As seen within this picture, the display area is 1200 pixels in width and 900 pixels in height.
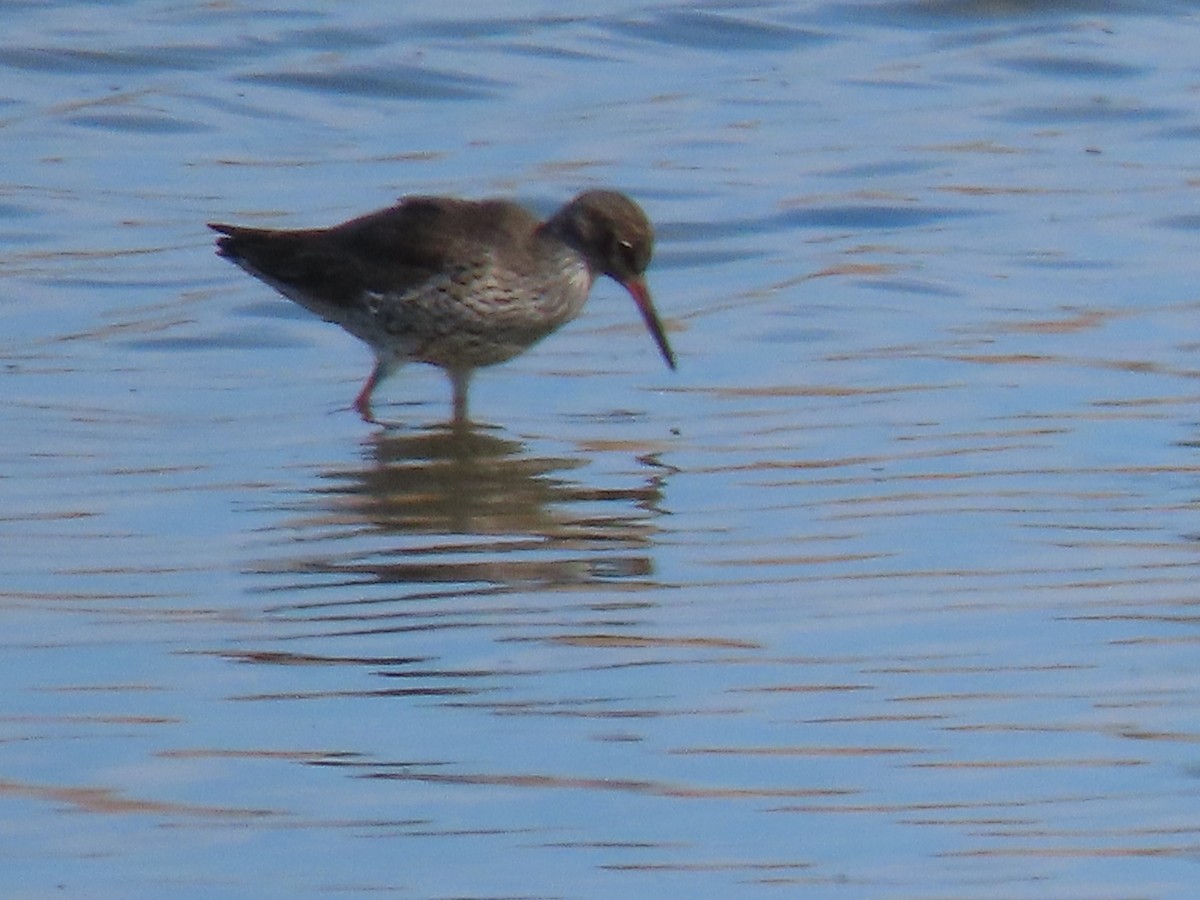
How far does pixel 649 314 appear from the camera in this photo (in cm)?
877

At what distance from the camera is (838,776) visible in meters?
4.96

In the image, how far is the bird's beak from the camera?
8.66 metres

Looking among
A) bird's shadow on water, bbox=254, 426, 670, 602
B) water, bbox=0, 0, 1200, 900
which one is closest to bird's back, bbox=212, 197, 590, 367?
water, bbox=0, 0, 1200, 900

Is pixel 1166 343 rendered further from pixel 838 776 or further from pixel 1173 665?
pixel 838 776

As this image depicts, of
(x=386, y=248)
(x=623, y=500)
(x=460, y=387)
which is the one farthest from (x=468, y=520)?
(x=386, y=248)

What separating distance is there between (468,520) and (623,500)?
1.36 feet

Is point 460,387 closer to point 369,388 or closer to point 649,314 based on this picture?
point 369,388

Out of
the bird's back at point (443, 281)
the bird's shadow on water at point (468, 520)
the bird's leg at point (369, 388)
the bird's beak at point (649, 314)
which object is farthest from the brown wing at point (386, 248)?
the bird's shadow on water at point (468, 520)

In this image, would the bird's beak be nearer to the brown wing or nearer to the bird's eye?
the bird's eye

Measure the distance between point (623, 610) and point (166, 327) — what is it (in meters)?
3.63

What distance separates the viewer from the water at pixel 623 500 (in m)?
4.74

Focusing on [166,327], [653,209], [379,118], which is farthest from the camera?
[379,118]

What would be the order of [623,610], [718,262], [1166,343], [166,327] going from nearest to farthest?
1. [623,610]
2. [1166,343]
3. [166,327]
4. [718,262]

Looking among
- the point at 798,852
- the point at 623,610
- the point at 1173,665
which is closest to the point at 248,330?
the point at 623,610
